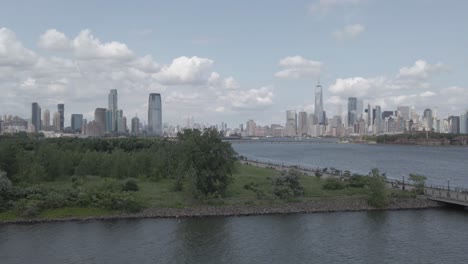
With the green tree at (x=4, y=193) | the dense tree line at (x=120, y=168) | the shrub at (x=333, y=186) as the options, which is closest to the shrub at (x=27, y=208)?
the dense tree line at (x=120, y=168)

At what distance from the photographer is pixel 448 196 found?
57.2 metres

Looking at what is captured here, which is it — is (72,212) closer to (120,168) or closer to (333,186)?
(120,168)

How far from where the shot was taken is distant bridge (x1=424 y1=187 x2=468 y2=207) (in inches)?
2172

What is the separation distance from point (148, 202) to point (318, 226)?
20381mm

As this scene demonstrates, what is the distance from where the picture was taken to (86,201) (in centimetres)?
5331

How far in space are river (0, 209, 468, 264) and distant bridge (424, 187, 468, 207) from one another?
249cm

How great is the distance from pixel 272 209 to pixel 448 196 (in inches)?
857

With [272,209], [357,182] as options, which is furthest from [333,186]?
[272,209]

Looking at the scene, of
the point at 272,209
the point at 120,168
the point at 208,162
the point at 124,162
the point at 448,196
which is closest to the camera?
the point at 272,209

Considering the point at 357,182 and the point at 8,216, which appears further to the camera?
the point at 357,182

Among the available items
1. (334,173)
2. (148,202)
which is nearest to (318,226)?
(148,202)

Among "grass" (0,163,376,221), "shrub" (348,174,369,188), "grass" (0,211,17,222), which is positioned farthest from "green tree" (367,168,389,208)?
"grass" (0,211,17,222)

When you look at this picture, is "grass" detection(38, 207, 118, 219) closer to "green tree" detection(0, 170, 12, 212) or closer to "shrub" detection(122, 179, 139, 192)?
"green tree" detection(0, 170, 12, 212)

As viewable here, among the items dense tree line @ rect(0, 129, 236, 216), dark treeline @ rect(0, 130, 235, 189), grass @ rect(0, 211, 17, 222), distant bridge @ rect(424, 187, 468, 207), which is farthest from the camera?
dark treeline @ rect(0, 130, 235, 189)
